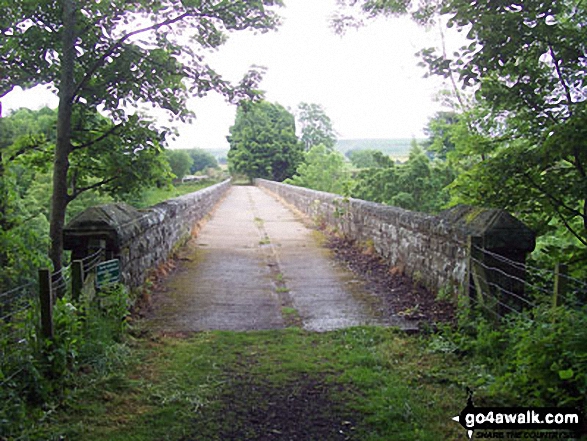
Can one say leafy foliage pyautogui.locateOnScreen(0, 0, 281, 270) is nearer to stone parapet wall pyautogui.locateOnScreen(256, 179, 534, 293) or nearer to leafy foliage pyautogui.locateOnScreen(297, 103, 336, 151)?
stone parapet wall pyautogui.locateOnScreen(256, 179, 534, 293)

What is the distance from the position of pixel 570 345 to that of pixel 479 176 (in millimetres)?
3177

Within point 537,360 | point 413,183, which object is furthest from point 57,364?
point 413,183

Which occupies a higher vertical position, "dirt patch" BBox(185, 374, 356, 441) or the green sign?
the green sign

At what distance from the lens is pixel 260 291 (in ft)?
23.7

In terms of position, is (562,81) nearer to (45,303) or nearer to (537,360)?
(537,360)

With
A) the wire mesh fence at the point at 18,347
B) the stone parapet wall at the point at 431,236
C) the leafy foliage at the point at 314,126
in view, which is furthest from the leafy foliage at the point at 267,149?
the wire mesh fence at the point at 18,347

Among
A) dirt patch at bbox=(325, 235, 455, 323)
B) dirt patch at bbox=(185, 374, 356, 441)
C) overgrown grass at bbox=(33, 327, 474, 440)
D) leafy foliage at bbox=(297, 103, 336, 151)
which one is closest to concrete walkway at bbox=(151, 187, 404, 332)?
dirt patch at bbox=(325, 235, 455, 323)

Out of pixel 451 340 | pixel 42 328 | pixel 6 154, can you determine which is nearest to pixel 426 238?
pixel 451 340

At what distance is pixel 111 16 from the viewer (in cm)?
711

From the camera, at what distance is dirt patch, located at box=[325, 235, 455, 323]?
226 inches

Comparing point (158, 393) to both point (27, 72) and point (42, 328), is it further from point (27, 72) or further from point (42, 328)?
point (27, 72)

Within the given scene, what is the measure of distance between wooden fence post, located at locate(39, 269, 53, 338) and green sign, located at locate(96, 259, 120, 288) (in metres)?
1.27

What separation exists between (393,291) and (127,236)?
136 inches

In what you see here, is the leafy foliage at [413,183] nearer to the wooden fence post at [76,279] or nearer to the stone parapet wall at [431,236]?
the stone parapet wall at [431,236]
